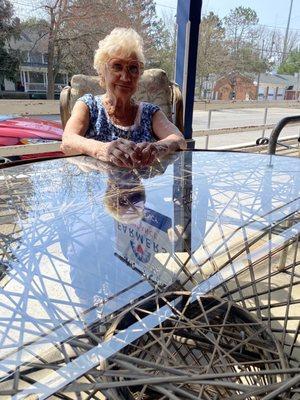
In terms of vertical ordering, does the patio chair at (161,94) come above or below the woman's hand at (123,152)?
above

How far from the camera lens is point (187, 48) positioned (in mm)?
2764

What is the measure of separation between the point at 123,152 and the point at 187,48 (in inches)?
72.0

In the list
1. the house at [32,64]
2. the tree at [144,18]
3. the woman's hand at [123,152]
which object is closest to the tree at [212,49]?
the tree at [144,18]

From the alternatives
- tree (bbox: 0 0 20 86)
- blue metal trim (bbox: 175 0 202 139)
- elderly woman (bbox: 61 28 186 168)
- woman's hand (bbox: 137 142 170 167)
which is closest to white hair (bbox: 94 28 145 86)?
elderly woman (bbox: 61 28 186 168)

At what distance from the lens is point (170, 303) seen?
79 centimetres

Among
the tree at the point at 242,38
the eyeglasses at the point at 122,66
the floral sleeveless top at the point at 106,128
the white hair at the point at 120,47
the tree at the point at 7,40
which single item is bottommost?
the floral sleeveless top at the point at 106,128

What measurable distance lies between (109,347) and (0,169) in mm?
1022

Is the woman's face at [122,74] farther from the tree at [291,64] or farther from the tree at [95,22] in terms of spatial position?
the tree at [291,64]

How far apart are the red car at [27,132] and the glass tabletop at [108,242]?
1.46m

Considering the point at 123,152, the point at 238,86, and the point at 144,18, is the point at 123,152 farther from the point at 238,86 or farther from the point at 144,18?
the point at 238,86

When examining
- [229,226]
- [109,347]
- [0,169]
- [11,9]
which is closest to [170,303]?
[109,347]

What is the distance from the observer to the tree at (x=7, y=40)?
4.81m

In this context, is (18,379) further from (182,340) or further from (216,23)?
(216,23)

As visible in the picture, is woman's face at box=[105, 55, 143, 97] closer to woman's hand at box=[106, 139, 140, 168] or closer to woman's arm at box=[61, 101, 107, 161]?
woman's arm at box=[61, 101, 107, 161]
